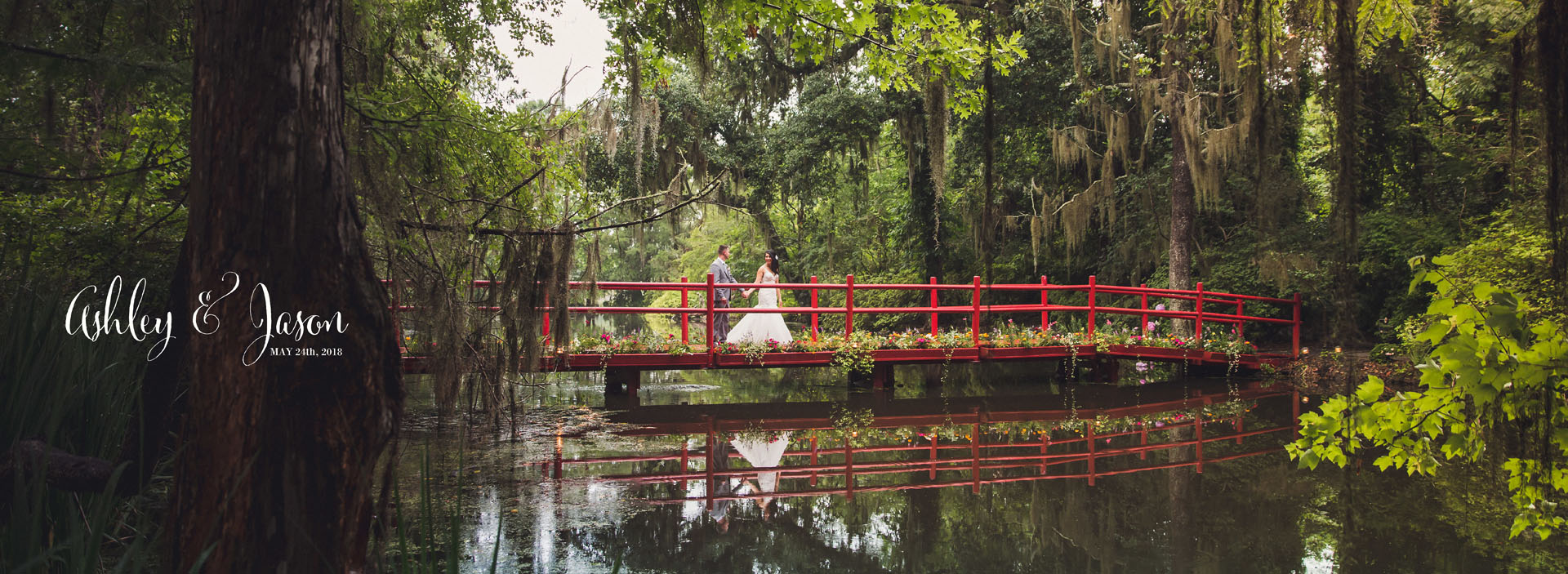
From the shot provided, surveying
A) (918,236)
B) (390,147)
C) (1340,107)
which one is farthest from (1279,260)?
(390,147)

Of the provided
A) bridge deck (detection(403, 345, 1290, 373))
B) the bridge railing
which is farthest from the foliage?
bridge deck (detection(403, 345, 1290, 373))

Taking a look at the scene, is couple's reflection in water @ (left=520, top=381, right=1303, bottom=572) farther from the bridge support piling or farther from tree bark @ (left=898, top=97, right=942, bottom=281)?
tree bark @ (left=898, top=97, right=942, bottom=281)

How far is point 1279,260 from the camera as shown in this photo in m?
12.9

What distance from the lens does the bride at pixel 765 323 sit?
11.1 m

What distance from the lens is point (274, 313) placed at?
2.04 m

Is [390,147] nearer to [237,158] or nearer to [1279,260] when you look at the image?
[237,158]

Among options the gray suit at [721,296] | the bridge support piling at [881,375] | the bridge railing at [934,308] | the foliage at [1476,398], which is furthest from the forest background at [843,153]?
the bridge support piling at [881,375]

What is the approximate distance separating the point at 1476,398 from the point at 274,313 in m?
3.37

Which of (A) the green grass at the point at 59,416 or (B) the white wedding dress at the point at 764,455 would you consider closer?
(A) the green grass at the point at 59,416

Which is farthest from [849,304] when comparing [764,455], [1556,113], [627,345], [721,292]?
[1556,113]

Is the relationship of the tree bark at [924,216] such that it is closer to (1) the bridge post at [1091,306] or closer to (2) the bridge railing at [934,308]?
(2) the bridge railing at [934,308]

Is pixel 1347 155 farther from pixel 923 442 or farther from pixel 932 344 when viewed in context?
pixel 932 344

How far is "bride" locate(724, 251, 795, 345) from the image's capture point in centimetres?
1109

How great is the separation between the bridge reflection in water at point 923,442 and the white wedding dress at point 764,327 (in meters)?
1.10
